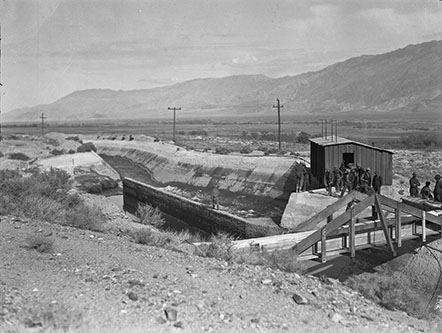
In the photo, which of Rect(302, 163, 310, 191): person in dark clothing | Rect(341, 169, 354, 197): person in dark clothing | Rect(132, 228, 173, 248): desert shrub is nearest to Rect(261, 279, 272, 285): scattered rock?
Rect(132, 228, 173, 248): desert shrub

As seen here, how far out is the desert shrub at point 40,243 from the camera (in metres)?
11.0

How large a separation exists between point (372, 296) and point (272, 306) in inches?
132

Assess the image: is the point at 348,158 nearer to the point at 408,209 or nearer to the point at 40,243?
the point at 408,209

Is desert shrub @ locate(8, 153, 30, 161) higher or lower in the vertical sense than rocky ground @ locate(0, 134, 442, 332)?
lower

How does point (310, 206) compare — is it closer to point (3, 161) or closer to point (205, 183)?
point (205, 183)

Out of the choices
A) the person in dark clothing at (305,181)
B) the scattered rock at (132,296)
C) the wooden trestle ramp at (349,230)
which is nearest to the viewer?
the scattered rock at (132,296)

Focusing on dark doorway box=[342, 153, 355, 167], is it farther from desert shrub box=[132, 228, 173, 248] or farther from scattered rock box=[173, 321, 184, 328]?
scattered rock box=[173, 321, 184, 328]

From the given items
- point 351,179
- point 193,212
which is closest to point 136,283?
point 351,179

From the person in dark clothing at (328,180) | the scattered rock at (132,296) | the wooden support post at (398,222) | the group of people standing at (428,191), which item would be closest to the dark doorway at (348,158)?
the person in dark clothing at (328,180)

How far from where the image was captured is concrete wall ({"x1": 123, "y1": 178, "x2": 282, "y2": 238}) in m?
24.1

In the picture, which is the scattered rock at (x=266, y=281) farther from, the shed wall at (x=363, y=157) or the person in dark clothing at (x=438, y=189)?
the shed wall at (x=363, y=157)

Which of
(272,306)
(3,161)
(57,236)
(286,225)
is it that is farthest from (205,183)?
(272,306)

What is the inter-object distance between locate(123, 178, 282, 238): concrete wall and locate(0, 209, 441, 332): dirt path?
12.6 m

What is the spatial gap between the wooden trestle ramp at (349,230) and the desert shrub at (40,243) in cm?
498
